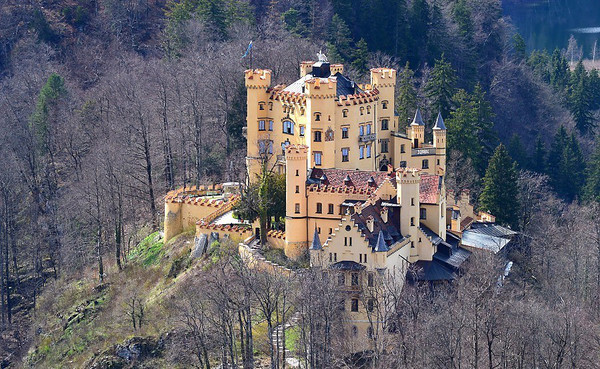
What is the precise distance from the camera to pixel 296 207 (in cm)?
8281

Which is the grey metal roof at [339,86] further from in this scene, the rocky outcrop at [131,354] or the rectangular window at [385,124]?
the rocky outcrop at [131,354]

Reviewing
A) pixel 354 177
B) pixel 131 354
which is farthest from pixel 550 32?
pixel 131 354

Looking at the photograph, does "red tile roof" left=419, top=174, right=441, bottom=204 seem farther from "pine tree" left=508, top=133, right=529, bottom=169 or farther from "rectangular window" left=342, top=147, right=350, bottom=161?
"pine tree" left=508, top=133, right=529, bottom=169

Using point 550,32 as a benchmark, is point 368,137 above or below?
below

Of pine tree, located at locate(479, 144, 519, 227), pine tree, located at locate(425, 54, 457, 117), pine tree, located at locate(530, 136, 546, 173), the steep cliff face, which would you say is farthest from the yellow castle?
pine tree, located at locate(530, 136, 546, 173)

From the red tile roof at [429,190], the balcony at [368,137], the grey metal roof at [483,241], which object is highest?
the balcony at [368,137]

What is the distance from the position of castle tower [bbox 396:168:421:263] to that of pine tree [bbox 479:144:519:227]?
16.2m

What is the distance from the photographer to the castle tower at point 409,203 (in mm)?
81500

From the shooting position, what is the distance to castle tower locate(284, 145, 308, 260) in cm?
8262

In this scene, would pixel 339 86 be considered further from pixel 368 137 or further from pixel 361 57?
pixel 361 57

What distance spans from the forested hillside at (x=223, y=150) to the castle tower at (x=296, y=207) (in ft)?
13.1

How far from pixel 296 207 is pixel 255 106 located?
40.5 ft

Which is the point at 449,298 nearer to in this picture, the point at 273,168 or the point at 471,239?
the point at 471,239

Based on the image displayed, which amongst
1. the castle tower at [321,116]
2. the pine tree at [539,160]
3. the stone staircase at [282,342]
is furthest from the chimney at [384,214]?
the pine tree at [539,160]
